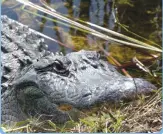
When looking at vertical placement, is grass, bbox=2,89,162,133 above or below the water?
above

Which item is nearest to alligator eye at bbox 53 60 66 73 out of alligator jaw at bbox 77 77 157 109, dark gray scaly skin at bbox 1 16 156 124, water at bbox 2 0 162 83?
dark gray scaly skin at bbox 1 16 156 124

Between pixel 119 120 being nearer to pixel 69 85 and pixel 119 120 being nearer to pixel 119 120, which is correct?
pixel 119 120

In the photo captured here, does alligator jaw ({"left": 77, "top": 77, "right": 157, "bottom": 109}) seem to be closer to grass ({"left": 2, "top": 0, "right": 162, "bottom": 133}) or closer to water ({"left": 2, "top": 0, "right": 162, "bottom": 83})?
grass ({"left": 2, "top": 0, "right": 162, "bottom": 133})

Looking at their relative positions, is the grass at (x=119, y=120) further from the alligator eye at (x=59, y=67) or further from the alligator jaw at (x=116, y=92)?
the alligator eye at (x=59, y=67)

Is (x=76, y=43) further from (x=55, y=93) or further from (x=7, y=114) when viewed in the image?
(x=55, y=93)

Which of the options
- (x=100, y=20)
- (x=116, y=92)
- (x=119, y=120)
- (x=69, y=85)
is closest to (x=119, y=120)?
(x=119, y=120)

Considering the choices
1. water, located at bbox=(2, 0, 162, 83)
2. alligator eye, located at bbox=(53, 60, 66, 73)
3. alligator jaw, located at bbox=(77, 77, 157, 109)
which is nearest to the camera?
alligator jaw, located at bbox=(77, 77, 157, 109)
